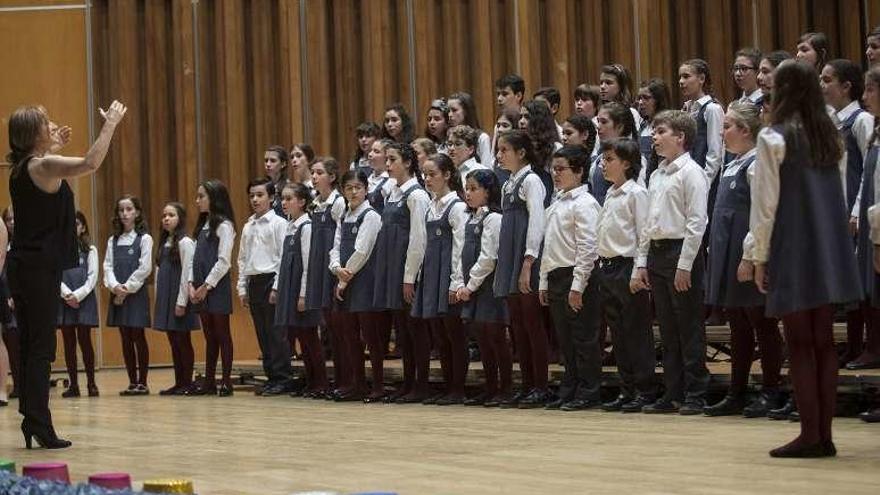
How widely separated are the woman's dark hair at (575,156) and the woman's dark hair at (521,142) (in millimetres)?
365

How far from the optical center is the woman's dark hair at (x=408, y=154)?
8.14m

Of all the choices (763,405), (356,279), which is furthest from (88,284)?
(763,405)

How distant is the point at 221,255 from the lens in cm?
935

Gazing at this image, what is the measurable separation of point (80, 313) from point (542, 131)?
3763 mm

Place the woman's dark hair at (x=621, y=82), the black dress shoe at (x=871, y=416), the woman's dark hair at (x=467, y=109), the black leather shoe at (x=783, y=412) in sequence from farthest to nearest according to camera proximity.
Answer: the woman's dark hair at (x=467, y=109)
the woman's dark hair at (x=621, y=82)
the black leather shoe at (x=783, y=412)
the black dress shoe at (x=871, y=416)

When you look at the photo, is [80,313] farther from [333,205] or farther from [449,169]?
[449,169]

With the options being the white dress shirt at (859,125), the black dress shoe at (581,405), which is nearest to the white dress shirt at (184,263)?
the black dress shoe at (581,405)

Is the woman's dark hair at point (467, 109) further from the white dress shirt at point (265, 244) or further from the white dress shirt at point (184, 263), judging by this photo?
the white dress shirt at point (184, 263)

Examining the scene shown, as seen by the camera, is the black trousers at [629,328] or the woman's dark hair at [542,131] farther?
the woman's dark hair at [542,131]

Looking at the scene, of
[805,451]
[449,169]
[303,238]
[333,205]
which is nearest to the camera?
[805,451]

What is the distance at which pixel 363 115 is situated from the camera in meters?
12.1

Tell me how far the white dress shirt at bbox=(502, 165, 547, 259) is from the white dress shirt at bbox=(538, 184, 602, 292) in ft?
0.38

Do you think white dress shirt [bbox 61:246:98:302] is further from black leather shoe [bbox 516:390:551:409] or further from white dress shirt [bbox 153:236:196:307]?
black leather shoe [bbox 516:390:551:409]

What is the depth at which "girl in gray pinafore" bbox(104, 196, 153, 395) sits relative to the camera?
9656mm
